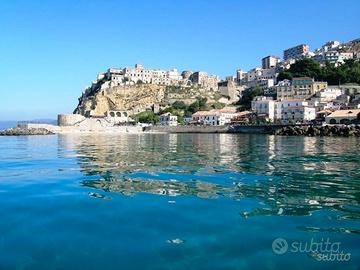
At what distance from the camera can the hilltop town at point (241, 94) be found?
339ft

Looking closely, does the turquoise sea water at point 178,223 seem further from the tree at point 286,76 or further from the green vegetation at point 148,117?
the tree at point 286,76

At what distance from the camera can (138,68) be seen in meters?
177

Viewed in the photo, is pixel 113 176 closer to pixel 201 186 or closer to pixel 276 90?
pixel 201 186

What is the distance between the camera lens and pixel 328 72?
406 ft

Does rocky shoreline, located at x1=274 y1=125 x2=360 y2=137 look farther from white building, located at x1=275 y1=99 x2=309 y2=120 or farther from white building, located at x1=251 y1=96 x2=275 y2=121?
white building, located at x1=251 y1=96 x2=275 y2=121

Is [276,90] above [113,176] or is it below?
above

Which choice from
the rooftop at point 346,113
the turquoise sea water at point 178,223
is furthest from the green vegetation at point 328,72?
the turquoise sea water at point 178,223

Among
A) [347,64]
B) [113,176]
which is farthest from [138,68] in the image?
[113,176]

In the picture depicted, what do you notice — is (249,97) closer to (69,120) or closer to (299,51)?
(69,120)

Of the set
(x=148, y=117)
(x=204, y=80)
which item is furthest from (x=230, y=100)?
(x=148, y=117)

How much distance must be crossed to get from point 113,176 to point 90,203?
5.95 m

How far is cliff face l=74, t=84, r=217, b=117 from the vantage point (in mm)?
156250

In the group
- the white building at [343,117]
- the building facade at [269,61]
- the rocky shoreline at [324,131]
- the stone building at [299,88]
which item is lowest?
the rocky shoreline at [324,131]

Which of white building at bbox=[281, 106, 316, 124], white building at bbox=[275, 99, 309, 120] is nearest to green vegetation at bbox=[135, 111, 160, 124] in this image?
white building at bbox=[275, 99, 309, 120]
